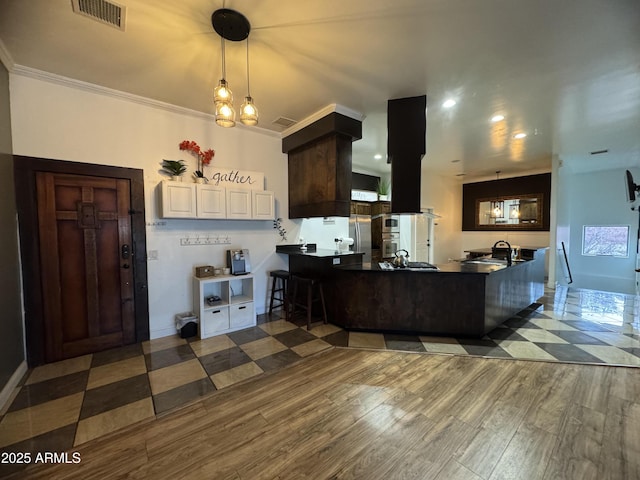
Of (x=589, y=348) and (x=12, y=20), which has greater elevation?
(x=12, y=20)

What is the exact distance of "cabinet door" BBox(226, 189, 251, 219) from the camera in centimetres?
360

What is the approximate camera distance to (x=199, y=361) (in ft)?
9.07

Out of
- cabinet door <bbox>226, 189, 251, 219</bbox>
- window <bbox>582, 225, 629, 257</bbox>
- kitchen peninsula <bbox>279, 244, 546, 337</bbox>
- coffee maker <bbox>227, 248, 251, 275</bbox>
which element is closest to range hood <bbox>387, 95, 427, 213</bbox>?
kitchen peninsula <bbox>279, 244, 546, 337</bbox>

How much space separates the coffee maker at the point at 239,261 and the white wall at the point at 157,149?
195 millimetres

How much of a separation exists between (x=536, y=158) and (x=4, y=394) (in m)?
8.83

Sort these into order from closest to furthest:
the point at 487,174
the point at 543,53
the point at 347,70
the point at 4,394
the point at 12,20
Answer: the point at 12,20, the point at 4,394, the point at 543,53, the point at 347,70, the point at 487,174

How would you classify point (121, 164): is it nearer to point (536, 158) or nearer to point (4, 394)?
point (4, 394)

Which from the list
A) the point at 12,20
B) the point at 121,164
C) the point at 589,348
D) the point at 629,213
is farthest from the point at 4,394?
the point at 629,213

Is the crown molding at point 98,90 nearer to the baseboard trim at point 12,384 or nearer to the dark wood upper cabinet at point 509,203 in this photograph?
the baseboard trim at point 12,384

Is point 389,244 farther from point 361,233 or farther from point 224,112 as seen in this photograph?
point 224,112

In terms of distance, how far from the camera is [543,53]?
239 cm

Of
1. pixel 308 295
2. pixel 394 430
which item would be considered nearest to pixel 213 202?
pixel 308 295

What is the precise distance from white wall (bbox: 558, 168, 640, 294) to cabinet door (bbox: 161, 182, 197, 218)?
7.86 metres

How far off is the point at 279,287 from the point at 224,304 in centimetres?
104
